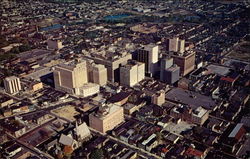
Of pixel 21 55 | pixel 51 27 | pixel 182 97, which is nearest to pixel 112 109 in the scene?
pixel 182 97

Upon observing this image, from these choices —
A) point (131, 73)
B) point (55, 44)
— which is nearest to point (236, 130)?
point (131, 73)

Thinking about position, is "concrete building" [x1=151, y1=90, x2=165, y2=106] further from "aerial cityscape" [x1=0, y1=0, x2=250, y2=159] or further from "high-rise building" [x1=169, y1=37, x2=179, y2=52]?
"high-rise building" [x1=169, y1=37, x2=179, y2=52]

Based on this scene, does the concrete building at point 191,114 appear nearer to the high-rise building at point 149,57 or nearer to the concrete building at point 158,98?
the concrete building at point 158,98

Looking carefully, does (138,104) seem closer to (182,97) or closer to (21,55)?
(182,97)

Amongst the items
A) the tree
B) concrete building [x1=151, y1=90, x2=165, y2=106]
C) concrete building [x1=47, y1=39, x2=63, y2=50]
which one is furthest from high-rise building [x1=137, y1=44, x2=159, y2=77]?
concrete building [x1=47, y1=39, x2=63, y2=50]

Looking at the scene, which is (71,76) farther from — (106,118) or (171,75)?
(171,75)

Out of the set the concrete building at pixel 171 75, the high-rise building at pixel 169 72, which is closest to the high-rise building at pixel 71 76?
the high-rise building at pixel 169 72
